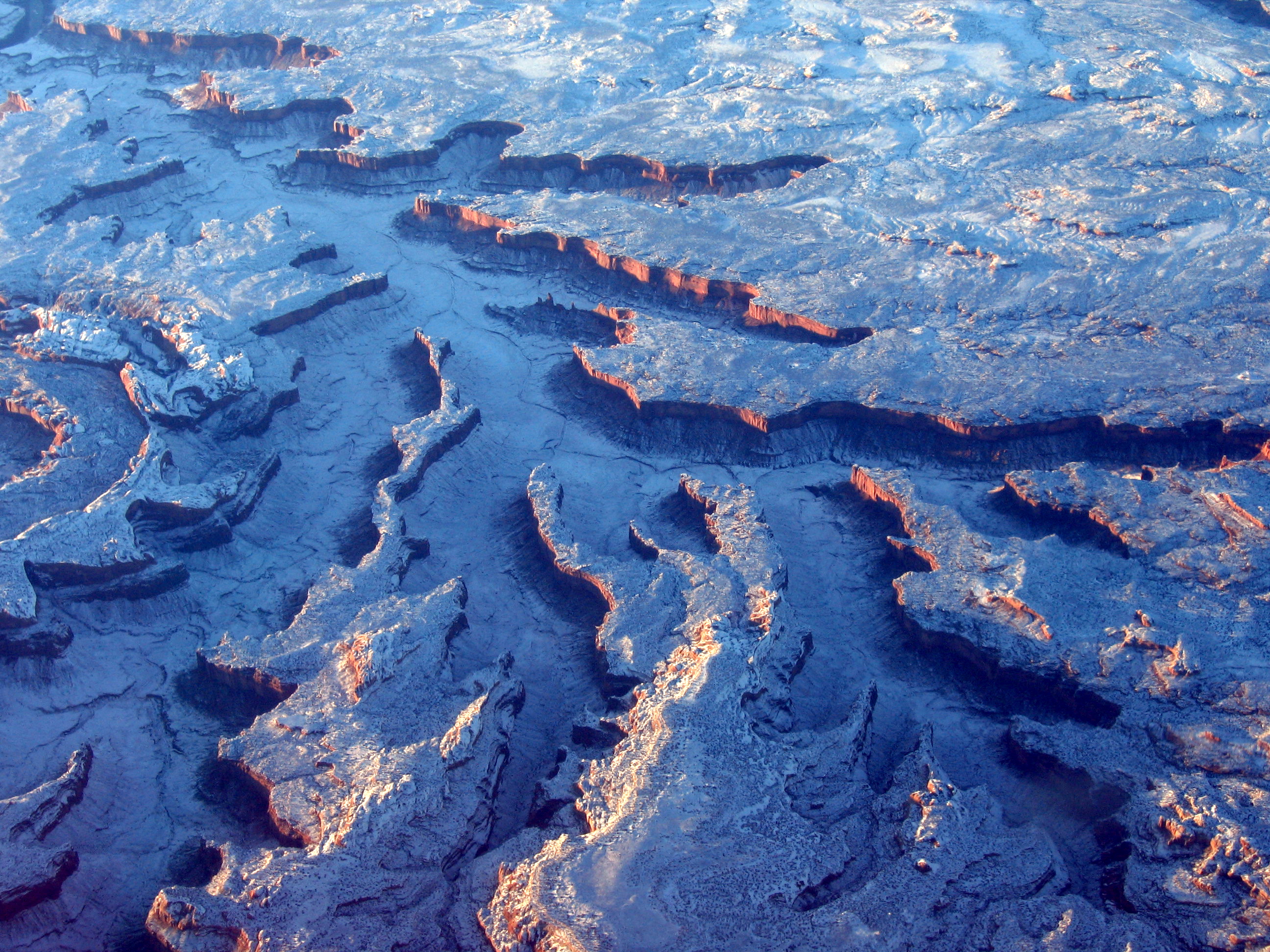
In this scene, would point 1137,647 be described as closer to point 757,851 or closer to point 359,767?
point 757,851

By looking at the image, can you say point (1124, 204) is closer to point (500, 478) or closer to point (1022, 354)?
point (1022, 354)

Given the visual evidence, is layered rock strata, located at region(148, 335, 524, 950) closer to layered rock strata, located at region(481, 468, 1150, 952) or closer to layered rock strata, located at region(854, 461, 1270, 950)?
layered rock strata, located at region(481, 468, 1150, 952)

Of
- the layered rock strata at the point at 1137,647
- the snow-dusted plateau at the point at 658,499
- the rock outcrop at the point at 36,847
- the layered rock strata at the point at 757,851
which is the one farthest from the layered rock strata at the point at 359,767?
the layered rock strata at the point at 1137,647

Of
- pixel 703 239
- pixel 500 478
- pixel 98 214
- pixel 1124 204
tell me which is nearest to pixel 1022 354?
pixel 1124 204

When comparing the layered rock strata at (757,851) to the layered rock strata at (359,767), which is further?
the layered rock strata at (359,767)

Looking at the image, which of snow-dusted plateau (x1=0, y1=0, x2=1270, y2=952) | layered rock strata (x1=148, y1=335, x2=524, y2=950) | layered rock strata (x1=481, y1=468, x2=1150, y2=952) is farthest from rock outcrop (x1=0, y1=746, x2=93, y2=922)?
layered rock strata (x1=481, y1=468, x2=1150, y2=952)

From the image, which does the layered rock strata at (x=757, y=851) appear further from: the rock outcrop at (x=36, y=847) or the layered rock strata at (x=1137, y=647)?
the rock outcrop at (x=36, y=847)

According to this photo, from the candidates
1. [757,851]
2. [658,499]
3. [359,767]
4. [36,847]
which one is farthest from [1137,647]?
[36,847]

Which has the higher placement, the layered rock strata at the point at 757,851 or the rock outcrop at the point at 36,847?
the layered rock strata at the point at 757,851
